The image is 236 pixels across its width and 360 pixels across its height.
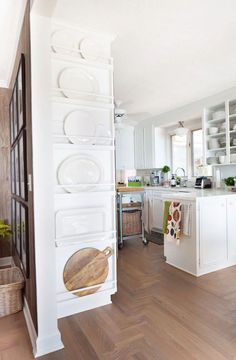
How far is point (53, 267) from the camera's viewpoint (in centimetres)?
163

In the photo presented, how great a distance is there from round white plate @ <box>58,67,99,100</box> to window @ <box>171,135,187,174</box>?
3.50m

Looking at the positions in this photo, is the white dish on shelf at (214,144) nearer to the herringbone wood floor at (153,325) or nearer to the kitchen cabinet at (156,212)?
the kitchen cabinet at (156,212)

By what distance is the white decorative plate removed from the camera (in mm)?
1948

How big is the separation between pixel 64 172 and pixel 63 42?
1.07m

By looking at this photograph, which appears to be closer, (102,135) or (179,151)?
(102,135)

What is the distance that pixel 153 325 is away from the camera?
6.08 ft

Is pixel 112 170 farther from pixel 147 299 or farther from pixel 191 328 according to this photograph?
pixel 191 328

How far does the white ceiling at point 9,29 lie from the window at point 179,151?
3.57 metres

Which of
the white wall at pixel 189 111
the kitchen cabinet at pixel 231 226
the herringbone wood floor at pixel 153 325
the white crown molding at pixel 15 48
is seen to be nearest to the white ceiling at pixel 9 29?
the white crown molding at pixel 15 48

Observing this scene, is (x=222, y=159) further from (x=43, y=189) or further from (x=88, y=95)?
(x=43, y=189)

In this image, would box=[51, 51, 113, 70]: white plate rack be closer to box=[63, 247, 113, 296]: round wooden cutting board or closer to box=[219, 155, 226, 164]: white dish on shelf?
box=[63, 247, 113, 296]: round wooden cutting board

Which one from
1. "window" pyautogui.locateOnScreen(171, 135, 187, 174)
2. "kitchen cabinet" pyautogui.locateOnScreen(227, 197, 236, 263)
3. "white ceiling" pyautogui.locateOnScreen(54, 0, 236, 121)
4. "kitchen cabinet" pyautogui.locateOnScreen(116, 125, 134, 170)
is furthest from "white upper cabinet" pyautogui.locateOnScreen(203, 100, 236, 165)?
"kitchen cabinet" pyautogui.locateOnScreen(116, 125, 134, 170)

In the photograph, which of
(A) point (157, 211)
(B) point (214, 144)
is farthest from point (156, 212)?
(B) point (214, 144)

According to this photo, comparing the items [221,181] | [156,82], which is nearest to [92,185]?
[156,82]
